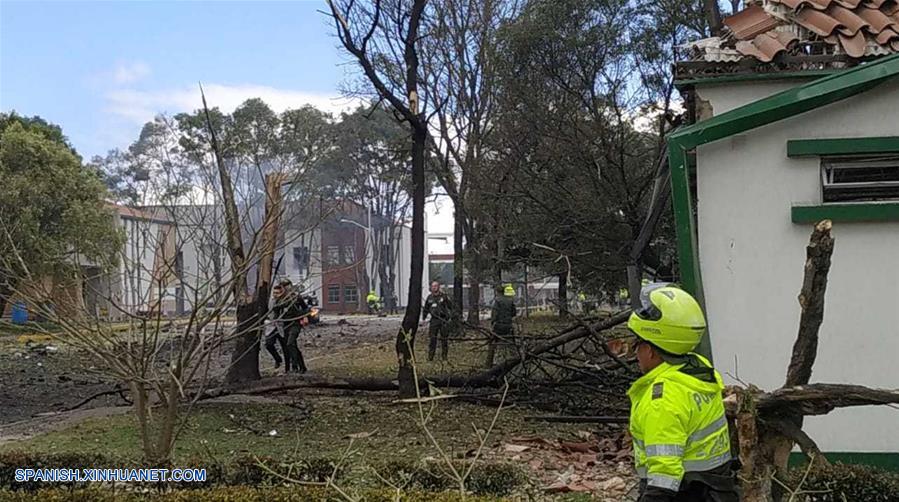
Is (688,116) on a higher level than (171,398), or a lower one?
higher

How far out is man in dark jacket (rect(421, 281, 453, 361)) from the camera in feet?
46.4

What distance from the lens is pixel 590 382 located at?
10.2m

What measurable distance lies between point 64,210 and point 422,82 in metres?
13.2

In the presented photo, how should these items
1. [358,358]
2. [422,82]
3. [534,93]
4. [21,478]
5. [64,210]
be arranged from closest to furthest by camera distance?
[21,478]
[534,93]
[358,358]
[422,82]
[64,210]

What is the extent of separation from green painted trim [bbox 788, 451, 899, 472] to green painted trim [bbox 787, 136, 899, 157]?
2226 mm

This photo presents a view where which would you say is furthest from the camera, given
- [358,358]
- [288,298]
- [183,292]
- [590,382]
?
[358,358]

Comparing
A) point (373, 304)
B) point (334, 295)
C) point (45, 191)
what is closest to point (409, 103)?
point (45, 191)

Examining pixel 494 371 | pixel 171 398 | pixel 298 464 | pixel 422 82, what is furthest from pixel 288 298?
pixel 422 82

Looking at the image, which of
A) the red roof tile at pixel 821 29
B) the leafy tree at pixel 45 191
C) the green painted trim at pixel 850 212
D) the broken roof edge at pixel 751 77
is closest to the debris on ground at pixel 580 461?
the green painted trim at pixel 850 212

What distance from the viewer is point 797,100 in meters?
6.27

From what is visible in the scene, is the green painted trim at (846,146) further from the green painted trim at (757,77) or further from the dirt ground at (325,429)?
the dirt ground at (325,429)

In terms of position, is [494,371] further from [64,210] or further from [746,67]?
[64,210]

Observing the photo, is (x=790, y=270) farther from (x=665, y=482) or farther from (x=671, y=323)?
(x=665, y=482)

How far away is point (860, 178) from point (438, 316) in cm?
818
